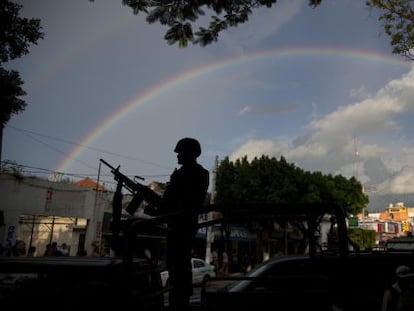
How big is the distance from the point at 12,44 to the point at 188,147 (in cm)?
404

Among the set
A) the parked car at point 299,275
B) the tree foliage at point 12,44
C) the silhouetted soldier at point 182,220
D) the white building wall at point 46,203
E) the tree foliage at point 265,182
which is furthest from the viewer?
the tree foliage at point 265,182

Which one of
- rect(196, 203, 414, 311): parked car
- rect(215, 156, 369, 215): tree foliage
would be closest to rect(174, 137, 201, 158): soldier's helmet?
rect(196, 203, 414, 311): parked car

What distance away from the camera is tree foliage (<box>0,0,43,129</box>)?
5852 mm

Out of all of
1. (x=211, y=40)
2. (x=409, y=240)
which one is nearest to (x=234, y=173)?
(x=409, y=240)

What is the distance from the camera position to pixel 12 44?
602 centimetres

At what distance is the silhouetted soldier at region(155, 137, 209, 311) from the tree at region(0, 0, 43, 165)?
3824 millimetres

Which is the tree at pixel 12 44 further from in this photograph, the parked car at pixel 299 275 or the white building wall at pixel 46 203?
the white building wall at pixel 46 203

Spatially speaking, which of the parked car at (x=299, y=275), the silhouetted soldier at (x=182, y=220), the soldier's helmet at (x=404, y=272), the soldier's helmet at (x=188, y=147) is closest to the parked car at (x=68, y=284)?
the silhouetted soldier at (x=182, y=220)

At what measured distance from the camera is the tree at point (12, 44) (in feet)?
19.2

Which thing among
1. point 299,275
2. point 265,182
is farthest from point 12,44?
point 265,182

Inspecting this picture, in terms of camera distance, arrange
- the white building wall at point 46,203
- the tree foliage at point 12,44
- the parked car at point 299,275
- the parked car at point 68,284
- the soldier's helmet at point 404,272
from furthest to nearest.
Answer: the white building wall at point 46,203 → the tree foliage at point 12,44 → the soldier's helmet at point 404,272 → the parked car at point 299,275 → the parked car at point 68,284

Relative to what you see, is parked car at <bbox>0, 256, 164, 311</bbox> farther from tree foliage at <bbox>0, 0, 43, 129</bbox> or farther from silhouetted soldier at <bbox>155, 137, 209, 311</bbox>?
tree foliage at <bbox>0, 0, 43, 129</bbox>

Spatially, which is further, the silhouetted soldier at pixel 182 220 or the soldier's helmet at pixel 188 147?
the soldier's helmet at pixel 188 147

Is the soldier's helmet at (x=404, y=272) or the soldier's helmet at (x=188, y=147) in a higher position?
the soldier's helmet at (x=188, y=147)
